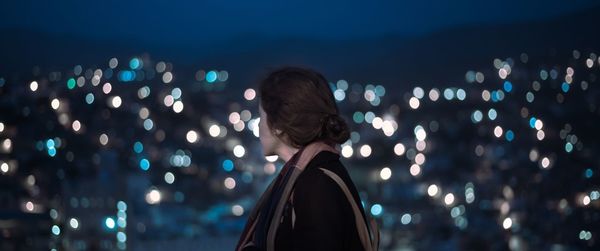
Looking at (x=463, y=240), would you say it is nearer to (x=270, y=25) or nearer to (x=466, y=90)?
(x=466, y=90)

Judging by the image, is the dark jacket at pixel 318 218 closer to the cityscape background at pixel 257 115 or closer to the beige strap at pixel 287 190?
the beige strap at pixel 287 190

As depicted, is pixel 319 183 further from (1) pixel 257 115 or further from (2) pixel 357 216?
(1) pixel 257 115

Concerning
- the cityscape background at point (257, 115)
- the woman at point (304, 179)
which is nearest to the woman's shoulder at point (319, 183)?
the woman at point (304, 179)

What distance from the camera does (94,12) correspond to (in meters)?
6.67

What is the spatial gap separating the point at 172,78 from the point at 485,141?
3.86 meters

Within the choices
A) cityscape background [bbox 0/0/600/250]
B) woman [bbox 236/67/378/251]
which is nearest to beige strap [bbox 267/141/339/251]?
woman [bbox 236/67/378/251]

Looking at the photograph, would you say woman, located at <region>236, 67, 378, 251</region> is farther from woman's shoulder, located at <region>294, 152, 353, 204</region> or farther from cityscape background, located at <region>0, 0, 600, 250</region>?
cityscape background, located at <region>0, 0, 600, 250</region>

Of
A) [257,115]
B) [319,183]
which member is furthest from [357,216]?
[257,115]

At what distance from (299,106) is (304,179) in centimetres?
10

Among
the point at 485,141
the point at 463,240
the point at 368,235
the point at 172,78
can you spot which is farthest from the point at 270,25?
the point at 368,235

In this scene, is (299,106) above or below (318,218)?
above

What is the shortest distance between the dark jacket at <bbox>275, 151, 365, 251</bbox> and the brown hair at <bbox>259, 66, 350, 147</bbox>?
2.1 inches

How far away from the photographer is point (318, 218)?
1.02 m

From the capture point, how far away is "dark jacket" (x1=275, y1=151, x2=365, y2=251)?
3.35 ft
